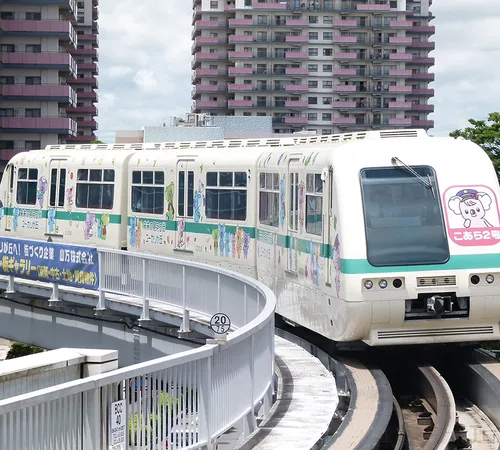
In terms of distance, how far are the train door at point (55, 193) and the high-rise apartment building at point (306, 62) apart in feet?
315

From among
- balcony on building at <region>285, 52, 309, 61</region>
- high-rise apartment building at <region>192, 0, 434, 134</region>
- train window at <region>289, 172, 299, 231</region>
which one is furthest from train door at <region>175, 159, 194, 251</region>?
balcony on building at <region>285, 52, 309, 61</region>

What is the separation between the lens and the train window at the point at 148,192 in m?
25.6

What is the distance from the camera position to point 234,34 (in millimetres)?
128125

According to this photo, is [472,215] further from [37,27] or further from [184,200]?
[37,27]

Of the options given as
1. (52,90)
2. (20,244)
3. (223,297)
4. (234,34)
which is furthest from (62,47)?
(223,297)

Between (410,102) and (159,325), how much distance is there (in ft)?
377

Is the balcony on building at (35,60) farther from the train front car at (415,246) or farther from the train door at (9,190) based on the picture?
the train front car at (415,246)

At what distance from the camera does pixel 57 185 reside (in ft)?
97.8

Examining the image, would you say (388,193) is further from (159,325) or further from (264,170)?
(159,325)

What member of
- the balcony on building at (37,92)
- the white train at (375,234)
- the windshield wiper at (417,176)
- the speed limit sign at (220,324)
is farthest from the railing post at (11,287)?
the balcony on building at (37,92)

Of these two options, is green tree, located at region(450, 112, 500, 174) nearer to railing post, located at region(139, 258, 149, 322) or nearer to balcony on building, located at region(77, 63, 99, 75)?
railing post, located at region(139, 258, 149, 322)

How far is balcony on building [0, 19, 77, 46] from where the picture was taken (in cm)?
8356

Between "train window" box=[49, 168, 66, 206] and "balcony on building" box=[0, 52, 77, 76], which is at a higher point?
"balcony on building" box=[0, 52, 77, 76]

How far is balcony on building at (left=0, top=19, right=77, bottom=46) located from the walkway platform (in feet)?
232
